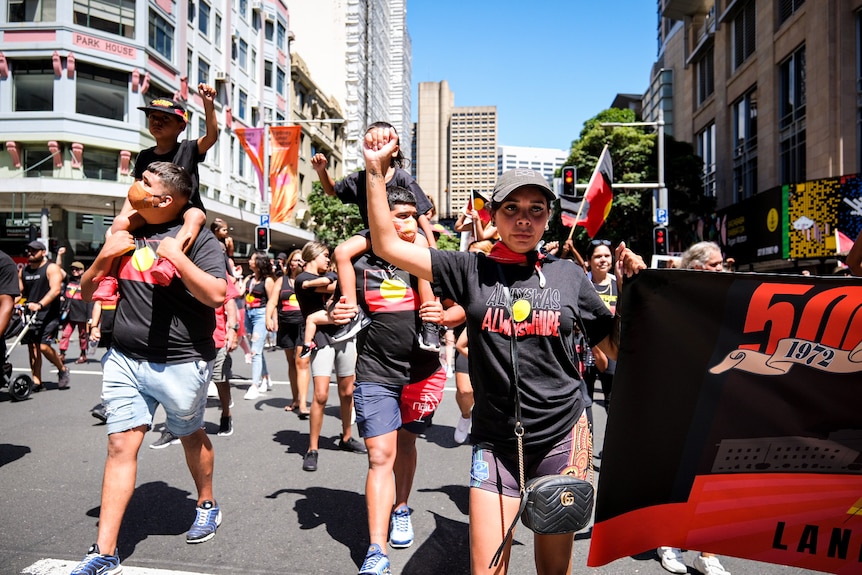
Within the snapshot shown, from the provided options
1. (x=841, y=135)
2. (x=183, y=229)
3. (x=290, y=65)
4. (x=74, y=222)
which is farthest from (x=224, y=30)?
(x=183, y=229)

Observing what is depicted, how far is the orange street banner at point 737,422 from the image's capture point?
253cm

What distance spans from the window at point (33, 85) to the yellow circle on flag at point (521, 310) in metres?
32.5

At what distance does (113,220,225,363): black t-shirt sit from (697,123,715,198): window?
35069 millimetres

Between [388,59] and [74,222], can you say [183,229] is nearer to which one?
[74,222]

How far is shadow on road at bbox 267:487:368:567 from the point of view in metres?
4.14

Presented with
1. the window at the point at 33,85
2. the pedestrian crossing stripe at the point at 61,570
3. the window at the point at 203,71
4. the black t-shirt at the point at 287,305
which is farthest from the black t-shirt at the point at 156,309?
the window at the point at 203,71

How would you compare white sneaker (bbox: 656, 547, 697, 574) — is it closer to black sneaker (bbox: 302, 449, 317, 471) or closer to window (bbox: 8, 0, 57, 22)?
black sneaker (bbox: 302, 449, 317, 471)

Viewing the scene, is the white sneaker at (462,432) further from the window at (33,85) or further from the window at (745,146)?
the window at (33,85)

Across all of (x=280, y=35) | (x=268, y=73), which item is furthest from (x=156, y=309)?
(x=280, y=35)

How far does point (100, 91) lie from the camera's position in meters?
29.9

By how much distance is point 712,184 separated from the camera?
116 feet

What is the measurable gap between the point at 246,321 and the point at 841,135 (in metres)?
19.7

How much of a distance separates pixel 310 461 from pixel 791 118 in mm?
25583

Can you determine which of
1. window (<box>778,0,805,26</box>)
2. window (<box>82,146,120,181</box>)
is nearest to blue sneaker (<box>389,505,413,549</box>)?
window (<box>778,0,805,26</box>)
